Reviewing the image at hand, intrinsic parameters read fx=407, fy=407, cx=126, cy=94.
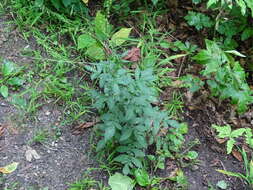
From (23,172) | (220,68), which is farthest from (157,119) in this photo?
(23,172)

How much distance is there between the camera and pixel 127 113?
8.33ft

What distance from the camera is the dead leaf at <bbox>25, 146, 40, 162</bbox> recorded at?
2.78 metres

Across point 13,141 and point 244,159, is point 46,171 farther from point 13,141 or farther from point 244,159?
point 244,159

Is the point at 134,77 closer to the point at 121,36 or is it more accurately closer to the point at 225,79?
the point at 121,36

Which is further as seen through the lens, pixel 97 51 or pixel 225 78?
pixel 97 51

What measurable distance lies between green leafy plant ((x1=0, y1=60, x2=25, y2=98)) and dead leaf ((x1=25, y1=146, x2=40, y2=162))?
1.57ft

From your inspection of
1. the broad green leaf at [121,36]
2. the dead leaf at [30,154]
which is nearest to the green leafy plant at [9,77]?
the dead leaf at [30,154]

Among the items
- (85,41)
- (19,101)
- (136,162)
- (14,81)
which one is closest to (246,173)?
(136,162)

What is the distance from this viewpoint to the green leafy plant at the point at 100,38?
324cm

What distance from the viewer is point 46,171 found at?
108 inches

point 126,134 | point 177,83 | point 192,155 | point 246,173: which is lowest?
point 246,173

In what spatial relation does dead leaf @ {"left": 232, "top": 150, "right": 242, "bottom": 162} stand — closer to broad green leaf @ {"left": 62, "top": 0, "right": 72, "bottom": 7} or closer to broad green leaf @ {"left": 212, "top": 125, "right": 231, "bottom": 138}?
broad green leaf @ {"left": 212, "top": 125, "right": 231, "bottom": 138}

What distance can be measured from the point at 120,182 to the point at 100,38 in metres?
1.22

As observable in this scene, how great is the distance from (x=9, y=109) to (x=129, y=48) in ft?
3.69
